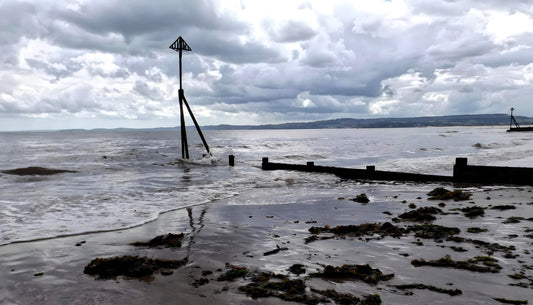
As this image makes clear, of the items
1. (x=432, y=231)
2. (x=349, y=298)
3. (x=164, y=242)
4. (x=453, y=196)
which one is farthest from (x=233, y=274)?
(x=453, y=196)

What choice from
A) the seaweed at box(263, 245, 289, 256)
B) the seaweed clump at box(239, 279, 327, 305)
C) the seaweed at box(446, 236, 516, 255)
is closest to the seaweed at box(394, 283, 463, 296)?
the seaweed clump at box(239, 279, 327, 305)

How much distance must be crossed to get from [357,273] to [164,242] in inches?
151

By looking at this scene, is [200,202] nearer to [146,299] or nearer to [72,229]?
[72,229]

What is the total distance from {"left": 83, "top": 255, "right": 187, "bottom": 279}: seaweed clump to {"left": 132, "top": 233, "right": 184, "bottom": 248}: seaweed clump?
0.95m

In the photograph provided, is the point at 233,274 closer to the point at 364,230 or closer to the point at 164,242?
the point at 164,242

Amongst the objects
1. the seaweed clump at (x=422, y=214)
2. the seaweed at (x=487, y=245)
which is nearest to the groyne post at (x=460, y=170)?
the seaweed clump at (x=422, y=214)

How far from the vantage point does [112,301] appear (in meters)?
4.51

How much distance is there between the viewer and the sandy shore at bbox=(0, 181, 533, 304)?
4.55m

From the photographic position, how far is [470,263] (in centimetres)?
531

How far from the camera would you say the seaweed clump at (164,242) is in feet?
22.6

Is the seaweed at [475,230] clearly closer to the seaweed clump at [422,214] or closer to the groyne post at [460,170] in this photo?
the seaweed clump at [422,214]

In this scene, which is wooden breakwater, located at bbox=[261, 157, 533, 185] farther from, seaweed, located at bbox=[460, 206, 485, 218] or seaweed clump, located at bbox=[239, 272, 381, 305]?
seaweed clump, located at bbox=[239, 272, 381, 305]

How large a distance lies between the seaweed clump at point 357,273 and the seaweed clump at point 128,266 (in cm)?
234

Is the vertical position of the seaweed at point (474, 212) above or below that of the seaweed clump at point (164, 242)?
above
